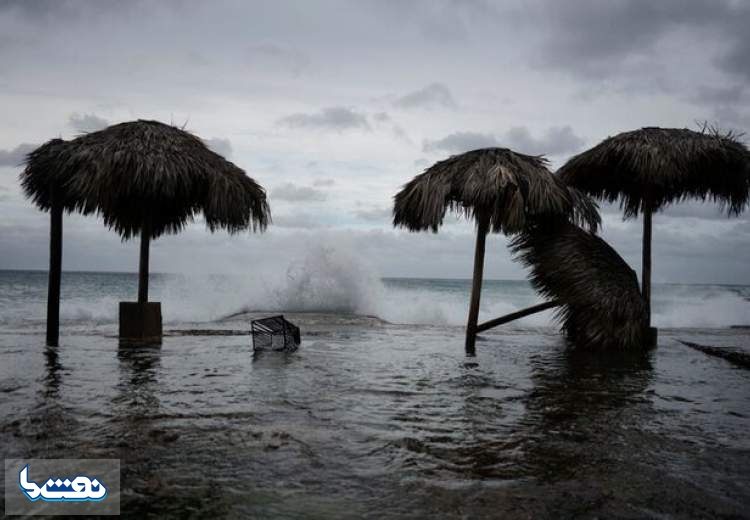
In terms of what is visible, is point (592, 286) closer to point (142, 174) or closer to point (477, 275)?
point (477, 275)

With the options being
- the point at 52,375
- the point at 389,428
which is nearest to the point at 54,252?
the point at 52,375

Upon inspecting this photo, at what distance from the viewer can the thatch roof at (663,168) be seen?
1115cm

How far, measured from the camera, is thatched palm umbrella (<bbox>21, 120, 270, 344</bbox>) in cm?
1083

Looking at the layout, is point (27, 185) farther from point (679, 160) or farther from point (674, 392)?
point (679, 160)

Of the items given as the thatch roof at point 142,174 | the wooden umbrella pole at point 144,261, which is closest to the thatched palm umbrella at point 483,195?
the thatch roof at point 142,174

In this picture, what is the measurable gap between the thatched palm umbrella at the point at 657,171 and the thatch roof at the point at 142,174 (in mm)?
6936

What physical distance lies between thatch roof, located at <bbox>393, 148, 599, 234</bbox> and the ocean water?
250 cm

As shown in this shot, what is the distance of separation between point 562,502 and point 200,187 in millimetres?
9833

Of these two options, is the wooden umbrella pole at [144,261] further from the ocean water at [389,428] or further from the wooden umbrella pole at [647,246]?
the wooden umbrella pole at [647,246]

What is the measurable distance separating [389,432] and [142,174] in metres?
7.69

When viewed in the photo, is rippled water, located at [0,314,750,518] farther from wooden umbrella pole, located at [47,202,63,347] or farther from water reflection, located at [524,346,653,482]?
wooden umbrella pole, located at [47,202,63,347]

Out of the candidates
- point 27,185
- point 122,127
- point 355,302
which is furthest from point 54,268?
point 355,302

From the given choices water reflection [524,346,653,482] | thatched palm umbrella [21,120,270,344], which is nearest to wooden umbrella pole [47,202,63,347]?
thatched palm umbrella [21,120,270,344]

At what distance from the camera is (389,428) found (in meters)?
5.33
